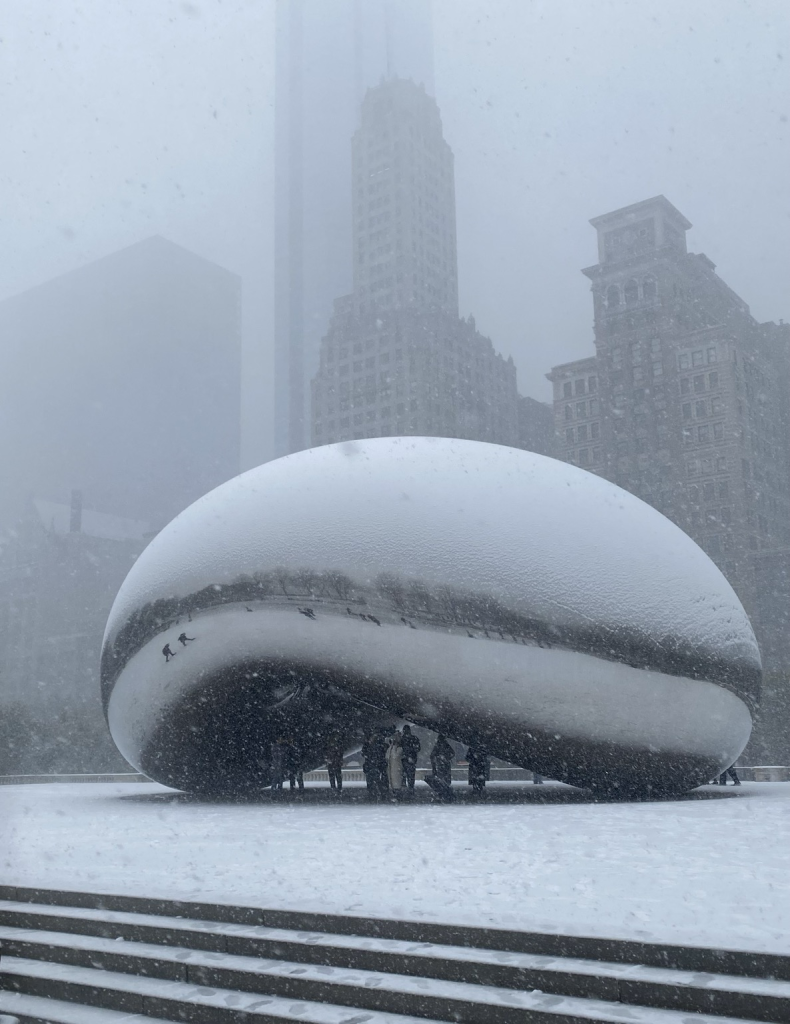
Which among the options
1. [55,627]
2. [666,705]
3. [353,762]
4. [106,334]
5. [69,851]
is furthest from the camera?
[106,334]

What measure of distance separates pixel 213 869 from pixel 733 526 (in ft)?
231

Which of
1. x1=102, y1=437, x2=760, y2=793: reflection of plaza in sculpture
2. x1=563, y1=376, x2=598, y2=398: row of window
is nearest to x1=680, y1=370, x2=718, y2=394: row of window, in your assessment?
x1=563, y1=376, x2=598, y2=398: row of window

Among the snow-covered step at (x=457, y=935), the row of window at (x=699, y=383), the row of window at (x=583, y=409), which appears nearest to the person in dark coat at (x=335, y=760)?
the snow-covered step at (x=457, y=935)

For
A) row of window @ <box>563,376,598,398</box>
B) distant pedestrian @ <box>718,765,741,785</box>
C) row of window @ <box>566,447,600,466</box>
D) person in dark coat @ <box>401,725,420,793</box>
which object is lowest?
distant pedestrian @ <box>718,765,741,785</box>

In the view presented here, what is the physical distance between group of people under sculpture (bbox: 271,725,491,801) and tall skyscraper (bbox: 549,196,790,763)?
6080 centimetres

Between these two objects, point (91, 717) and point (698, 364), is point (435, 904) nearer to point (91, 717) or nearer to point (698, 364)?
point (91, 717)

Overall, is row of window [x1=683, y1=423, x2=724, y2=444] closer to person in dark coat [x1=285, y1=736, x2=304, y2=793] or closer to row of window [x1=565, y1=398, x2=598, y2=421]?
row of window [x1=565, y1=398, x2=598, y2=421]

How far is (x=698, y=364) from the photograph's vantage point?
256 feet

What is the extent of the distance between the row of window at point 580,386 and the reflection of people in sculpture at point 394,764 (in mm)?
72811

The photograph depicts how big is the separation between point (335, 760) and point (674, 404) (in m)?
68.7

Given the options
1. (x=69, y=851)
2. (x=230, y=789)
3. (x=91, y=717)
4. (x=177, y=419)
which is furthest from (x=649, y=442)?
(x=177, y=419)

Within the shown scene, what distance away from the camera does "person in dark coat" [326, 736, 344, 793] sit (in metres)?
13.2

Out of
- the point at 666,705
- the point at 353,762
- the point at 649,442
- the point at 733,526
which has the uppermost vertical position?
the point at 649,442

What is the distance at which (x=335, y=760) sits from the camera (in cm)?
1347
